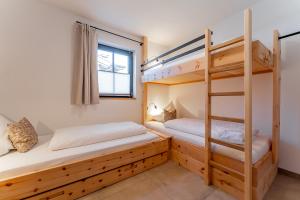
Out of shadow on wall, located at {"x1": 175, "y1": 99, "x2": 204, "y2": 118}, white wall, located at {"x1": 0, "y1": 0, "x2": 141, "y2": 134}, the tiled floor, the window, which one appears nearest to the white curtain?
white wall, located at {"x1": 0, "y1": 0, "x2": 141, "y2": 134}

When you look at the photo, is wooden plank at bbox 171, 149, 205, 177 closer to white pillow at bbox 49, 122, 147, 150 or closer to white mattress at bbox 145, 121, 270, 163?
white mattress at bbox 145, 121, 270, 163

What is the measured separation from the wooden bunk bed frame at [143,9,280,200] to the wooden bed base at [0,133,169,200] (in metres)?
0.65

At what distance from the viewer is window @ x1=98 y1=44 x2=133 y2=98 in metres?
2.79

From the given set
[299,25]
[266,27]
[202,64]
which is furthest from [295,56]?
[202,64]

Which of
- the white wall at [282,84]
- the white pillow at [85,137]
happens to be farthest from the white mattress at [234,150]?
the white pillow at [85,137]

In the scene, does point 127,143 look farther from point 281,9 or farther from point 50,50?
point 281,9

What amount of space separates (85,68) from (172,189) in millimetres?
2290

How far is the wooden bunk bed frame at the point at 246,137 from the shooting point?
1232mm

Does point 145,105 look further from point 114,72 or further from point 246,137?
point 246,137

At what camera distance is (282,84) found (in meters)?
1.86

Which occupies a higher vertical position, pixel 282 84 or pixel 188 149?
pixel 282 84

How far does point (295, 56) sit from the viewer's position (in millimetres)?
1760

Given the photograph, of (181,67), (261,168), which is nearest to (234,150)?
(261,168)

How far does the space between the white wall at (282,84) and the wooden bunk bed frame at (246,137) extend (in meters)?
0.19
